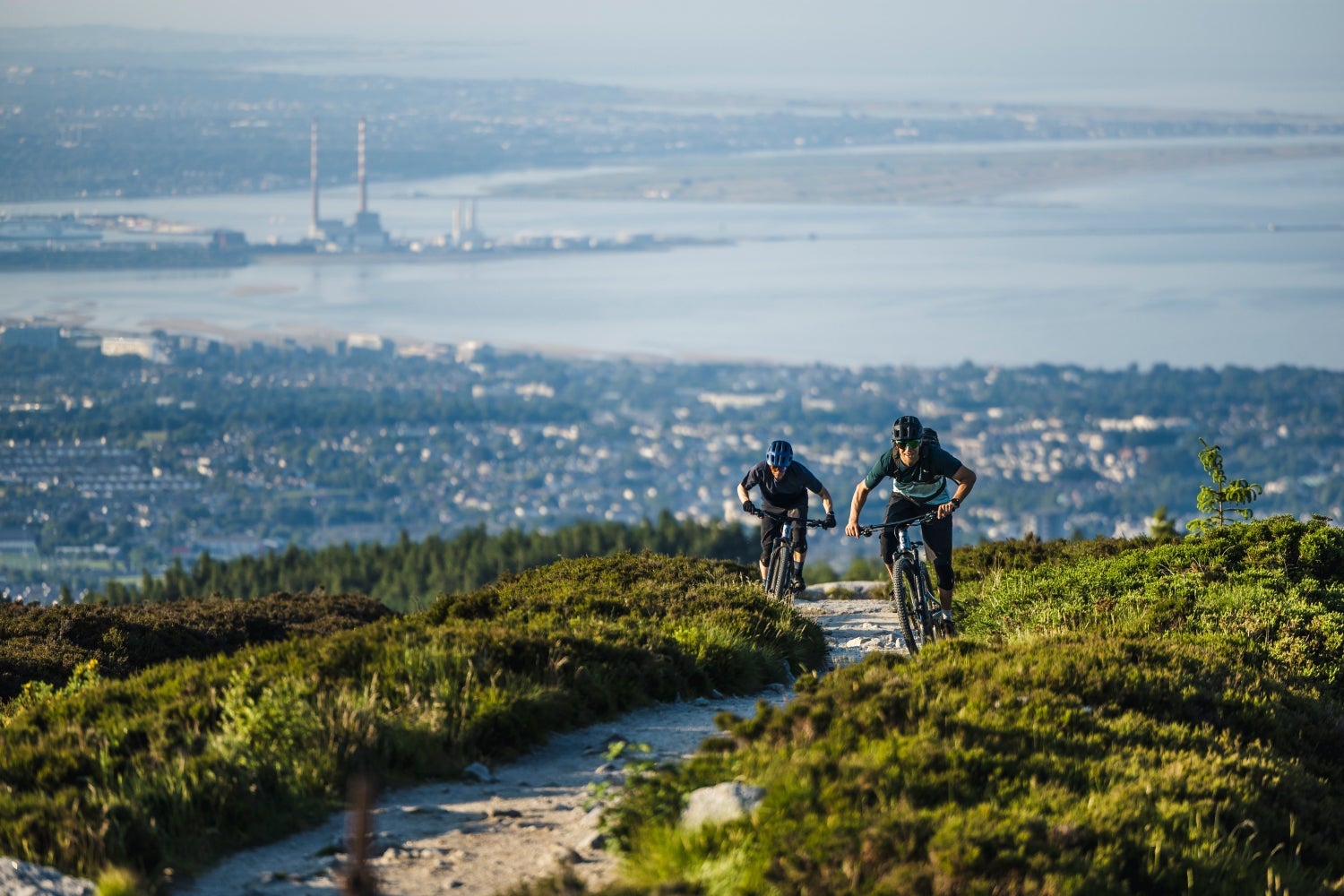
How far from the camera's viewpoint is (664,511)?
60.9 meters

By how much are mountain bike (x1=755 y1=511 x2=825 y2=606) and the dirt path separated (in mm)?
4905

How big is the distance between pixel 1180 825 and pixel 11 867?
4.34m

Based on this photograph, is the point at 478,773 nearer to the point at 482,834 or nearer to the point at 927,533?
the point at 482,834

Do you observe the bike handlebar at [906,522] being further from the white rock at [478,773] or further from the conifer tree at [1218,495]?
the conifer tree at [1218,495]

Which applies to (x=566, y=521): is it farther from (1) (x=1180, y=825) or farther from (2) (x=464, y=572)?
(1) (x=1180, y=825)

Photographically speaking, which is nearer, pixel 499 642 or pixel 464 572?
pixel 499 642

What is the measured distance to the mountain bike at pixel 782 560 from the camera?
1236 cm

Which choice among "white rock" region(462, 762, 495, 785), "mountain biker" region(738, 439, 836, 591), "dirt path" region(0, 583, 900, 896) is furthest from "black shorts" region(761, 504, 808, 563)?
"white rock" region(462, 762, 495, 785)

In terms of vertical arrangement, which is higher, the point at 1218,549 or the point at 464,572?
the point at 1218,549

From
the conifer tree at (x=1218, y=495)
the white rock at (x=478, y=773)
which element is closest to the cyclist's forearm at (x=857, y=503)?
the white rock at (x=478, y=773)

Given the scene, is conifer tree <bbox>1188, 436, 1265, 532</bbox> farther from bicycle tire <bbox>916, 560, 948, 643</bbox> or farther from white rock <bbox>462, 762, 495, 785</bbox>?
white rock <bbox>462, 762, 495, 785</bbox>

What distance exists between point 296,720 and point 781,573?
22.2 feet

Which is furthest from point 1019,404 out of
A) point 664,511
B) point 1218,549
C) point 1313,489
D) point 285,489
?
point 1218,549

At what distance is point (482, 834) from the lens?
5.72 metres
